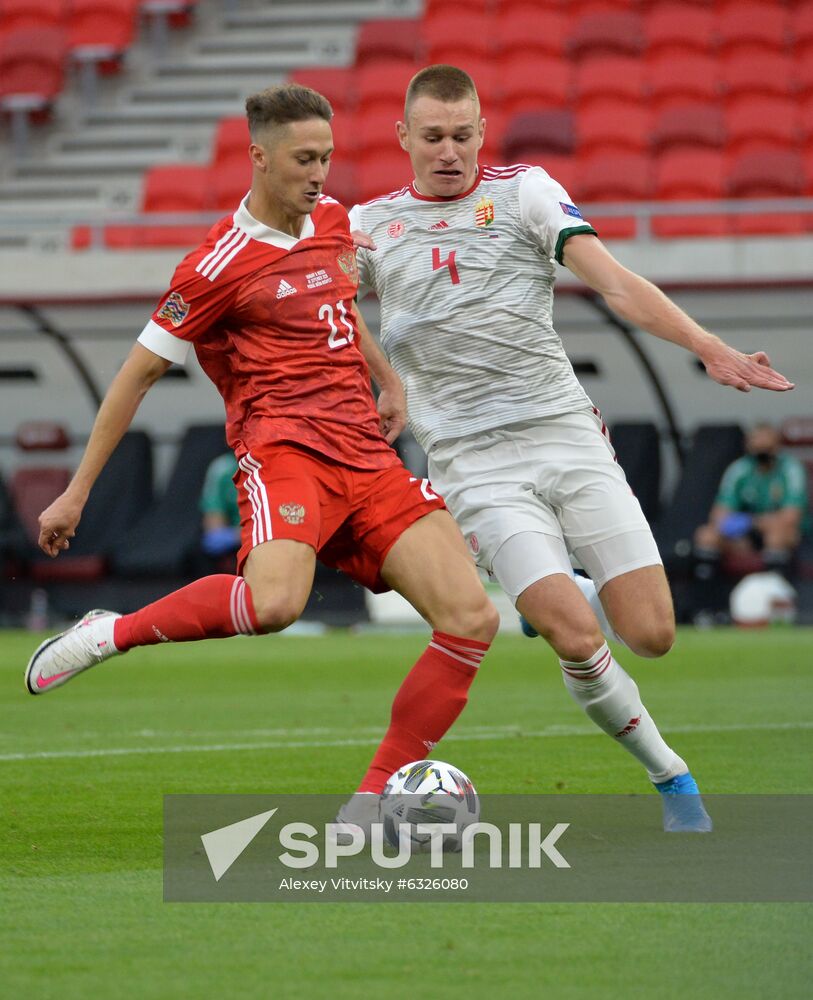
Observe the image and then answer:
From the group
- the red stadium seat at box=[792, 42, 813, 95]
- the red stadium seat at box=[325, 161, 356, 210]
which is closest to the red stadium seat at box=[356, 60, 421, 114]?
the red stadium seat at box=[325, 161, 356, 210]

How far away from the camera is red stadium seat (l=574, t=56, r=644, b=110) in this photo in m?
19.7

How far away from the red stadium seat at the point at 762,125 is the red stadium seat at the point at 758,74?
1.50 ft

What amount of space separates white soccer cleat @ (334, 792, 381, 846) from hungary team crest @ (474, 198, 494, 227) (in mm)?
1788

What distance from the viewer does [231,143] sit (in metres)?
19.8

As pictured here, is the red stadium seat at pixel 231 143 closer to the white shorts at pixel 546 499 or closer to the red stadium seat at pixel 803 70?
the red stadium seat at pixel 803 70

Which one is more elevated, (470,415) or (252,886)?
(470,415)

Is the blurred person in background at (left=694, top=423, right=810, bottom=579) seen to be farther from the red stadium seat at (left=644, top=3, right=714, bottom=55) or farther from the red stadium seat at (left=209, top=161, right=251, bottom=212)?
→ the red stadium seat at (left=209, top=161, right=251, bottom=212)

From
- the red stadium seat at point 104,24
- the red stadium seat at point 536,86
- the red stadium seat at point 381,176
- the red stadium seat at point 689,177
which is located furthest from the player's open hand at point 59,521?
the red stadium seat at point 104,24

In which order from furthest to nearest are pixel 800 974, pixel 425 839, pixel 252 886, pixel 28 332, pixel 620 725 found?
pixel 28 332, pixel 620 725, pixel 425 839, pixel 252 886, pixel 800 974

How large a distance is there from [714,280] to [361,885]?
12662 millimetres

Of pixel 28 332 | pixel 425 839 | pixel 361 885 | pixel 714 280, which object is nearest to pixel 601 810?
pixel 425 839

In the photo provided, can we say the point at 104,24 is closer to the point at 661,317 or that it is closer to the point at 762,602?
the point at 762,602

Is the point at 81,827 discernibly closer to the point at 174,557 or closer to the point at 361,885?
the point at 361,885

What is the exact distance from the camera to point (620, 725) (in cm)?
522
